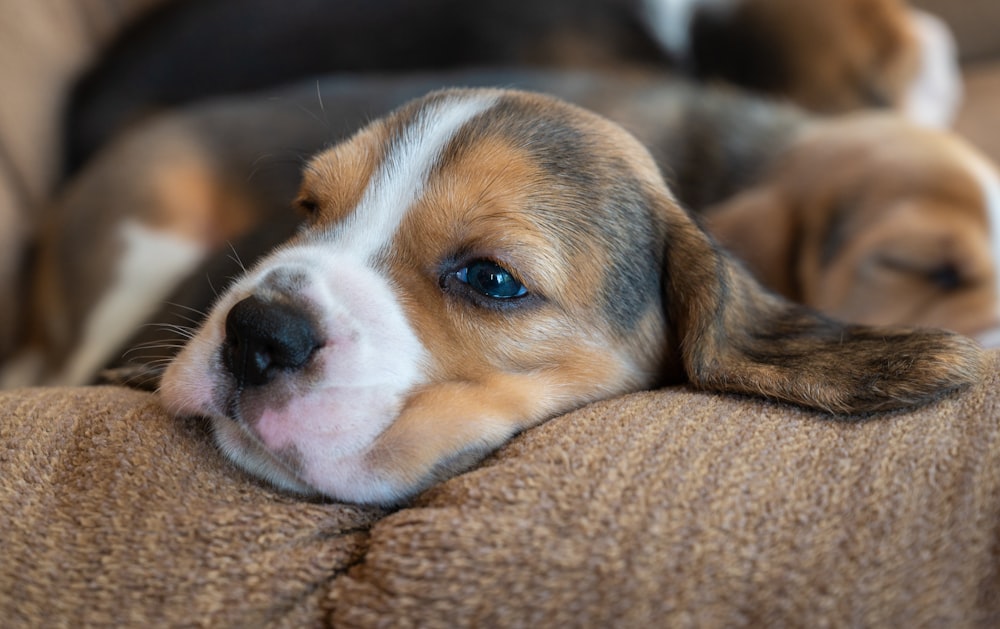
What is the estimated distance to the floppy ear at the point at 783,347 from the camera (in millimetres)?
1572

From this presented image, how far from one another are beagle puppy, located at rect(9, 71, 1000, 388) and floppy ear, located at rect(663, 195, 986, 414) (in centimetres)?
25

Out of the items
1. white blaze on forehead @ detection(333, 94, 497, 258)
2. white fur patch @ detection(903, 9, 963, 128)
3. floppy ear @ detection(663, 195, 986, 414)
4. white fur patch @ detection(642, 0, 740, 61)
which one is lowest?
white fur patch @ detection(903, 9, 963, 128)

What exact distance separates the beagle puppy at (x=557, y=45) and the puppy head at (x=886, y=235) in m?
1.25

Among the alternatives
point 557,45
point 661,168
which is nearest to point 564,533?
point 661,168

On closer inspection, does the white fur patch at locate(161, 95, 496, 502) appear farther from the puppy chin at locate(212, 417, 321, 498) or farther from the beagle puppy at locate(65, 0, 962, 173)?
the beagle puppy at locate(65, 0, 962, 173)

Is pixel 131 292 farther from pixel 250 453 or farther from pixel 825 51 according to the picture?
pixel 825 51

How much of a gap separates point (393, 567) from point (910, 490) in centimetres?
75

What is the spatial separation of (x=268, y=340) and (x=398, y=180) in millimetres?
473

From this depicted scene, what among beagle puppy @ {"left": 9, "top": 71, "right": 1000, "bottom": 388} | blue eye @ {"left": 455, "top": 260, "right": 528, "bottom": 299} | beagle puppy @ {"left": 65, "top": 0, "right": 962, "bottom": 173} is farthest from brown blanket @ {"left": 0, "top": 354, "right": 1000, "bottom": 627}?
beagle puppy @ {"left": 65, "top": 0, "right": 962, "bottom": 173}

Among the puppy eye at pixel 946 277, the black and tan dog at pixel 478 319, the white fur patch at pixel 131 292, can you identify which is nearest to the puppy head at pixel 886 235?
the puppy eye at pixel 946 277

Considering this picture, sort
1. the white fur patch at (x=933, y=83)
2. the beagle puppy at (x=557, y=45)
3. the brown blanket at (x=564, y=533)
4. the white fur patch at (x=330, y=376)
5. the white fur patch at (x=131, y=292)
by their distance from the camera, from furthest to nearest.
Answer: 1. the white fur patch at (x=933, y=83)
2. the beagle puppy at (x=557, y=45)
3. the white fur patch at (x=131, y=292)
4. the white fur patch at (x=330, y=376)
5. the brown blanket at (x=564, y=533)

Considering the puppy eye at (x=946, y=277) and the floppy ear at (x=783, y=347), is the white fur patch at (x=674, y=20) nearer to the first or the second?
the puppy eye at (x=946, y=277)

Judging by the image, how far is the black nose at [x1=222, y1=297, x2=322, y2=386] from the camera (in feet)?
4.86

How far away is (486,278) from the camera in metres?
1.73
